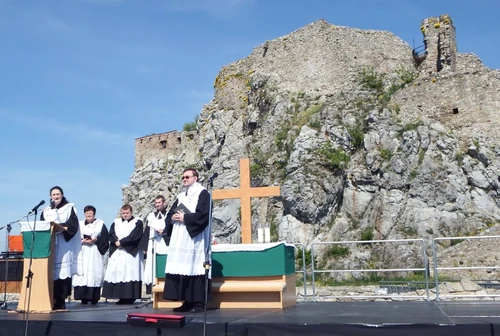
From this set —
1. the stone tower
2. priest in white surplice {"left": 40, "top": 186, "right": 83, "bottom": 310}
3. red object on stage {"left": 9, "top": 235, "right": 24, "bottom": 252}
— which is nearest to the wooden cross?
priest in white surplice {"left": 40, "top": 186, "right": 83, "bottom": 310}

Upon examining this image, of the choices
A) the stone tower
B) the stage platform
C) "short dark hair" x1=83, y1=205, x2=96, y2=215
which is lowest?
the stage platform

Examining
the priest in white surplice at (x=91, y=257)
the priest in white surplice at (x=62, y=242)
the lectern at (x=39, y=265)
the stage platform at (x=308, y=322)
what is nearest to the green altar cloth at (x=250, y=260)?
the stage platform at (x=308, y=322)

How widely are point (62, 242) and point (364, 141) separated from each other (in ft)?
53.2

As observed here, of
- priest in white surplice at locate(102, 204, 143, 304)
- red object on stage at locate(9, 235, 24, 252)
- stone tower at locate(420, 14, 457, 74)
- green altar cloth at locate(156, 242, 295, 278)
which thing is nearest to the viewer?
green altar cloth at locate(156, 242, 295, 278)

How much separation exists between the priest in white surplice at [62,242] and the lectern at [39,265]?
0.32 metres

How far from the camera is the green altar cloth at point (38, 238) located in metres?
6.84

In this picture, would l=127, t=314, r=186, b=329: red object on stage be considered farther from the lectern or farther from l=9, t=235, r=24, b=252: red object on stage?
l=9, t=235, r=24, b=252: red object on stage

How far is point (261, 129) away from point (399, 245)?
10.1m

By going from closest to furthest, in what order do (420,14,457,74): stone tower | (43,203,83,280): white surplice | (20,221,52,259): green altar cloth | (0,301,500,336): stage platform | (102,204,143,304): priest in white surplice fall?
(0,301,500,336): stage platform < (20,221,52,259): green altar cloth < (43,203,83,280): white surplice < (102,204,143,304): priest in white surplice < (420,14,457,74): stone tower

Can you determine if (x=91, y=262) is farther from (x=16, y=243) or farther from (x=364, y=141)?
(x=364, y=141)

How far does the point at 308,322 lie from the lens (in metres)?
5.02

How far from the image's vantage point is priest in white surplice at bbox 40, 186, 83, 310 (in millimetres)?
7277

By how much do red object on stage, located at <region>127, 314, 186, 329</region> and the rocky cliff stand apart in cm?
1388

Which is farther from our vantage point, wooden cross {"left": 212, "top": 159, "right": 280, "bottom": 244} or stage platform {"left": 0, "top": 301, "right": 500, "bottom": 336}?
wooden cross {"left": 212, "top": 159, "right": 280, "bottom": 244}
